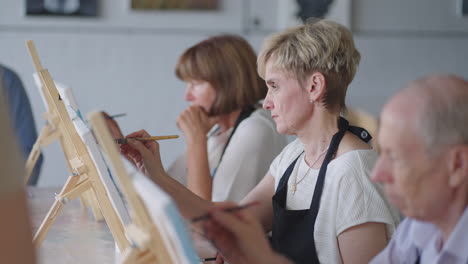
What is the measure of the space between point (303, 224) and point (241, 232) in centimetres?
69

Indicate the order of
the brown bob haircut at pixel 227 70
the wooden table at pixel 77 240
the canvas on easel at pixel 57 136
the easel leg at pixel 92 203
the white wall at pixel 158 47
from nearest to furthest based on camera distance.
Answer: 1. the wooden table at pixel 77 240
2. the canvas on easel at pixel 57 136
3. the easel leg at pixel 92 203
4. the brown bob haircut at pixel 227 70
5. the white wall at pixel 158 47

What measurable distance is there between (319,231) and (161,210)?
87 cm

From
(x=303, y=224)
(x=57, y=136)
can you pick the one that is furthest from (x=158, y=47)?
(x=303, y=224)

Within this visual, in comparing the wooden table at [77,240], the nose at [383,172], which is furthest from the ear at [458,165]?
the wooden table at [77,240]

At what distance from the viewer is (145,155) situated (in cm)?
221

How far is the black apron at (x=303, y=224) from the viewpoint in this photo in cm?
191

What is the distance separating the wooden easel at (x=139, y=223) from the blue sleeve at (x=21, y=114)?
8.18ft

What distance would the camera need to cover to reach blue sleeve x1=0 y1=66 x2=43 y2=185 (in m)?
3.65

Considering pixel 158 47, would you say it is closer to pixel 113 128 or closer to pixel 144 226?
pixel 113 128

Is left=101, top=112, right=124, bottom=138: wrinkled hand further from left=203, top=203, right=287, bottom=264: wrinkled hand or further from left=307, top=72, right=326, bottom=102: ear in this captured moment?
left=203, top=203, right=287, bottom=264: wrinkled hand

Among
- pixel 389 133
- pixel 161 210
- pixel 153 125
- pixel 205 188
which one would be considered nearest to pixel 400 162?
pixel 389 133

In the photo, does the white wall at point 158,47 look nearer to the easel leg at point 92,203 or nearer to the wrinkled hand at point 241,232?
the easel leg at point 92,203

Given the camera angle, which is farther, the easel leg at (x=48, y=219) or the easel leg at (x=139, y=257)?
the easel leg at (x=48, y=219)

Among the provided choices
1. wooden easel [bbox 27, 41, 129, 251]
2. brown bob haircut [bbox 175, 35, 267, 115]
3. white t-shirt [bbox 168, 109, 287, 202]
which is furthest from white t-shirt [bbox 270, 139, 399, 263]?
brown bob haircut [bbox 175, 35, 267, 115]
